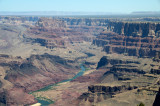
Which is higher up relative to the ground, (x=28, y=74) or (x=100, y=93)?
(x=100, y=93)

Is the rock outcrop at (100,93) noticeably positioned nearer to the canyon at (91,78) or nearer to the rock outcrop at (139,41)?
the canyon at (91,78)

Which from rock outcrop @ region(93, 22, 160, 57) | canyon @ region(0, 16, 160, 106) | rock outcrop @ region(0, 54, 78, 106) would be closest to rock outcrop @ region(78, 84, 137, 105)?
canyon @ region(0, 16, 160, 106)

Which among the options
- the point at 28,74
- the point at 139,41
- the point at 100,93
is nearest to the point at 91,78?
the point at 28,74

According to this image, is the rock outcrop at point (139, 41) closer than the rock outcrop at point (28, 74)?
No

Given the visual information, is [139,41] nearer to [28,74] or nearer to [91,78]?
[91,78]

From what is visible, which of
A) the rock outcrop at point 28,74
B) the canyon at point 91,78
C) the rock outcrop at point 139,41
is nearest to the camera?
the canyon at point 91,78

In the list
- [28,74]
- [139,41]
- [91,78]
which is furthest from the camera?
[139,41]

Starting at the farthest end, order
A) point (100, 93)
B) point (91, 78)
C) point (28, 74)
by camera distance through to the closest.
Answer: point (28, 74) → point (91, 78) → point (100, 93)

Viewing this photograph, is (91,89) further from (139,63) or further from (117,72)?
(139,63)

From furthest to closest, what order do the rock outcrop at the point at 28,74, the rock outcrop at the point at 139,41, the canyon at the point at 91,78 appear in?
the rock outcrop at the point at 139,41 → the rock outcrop at the point at 28,74 → the canyon at the point at 91,78

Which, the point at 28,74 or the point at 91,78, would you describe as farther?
the point at 28,74

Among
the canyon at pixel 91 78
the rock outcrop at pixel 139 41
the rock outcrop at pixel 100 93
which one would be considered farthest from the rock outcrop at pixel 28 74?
the rock outcrop at pixel 139 41

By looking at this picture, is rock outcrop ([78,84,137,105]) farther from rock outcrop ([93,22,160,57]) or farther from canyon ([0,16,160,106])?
rock outcrop ([93,22,160,57])
